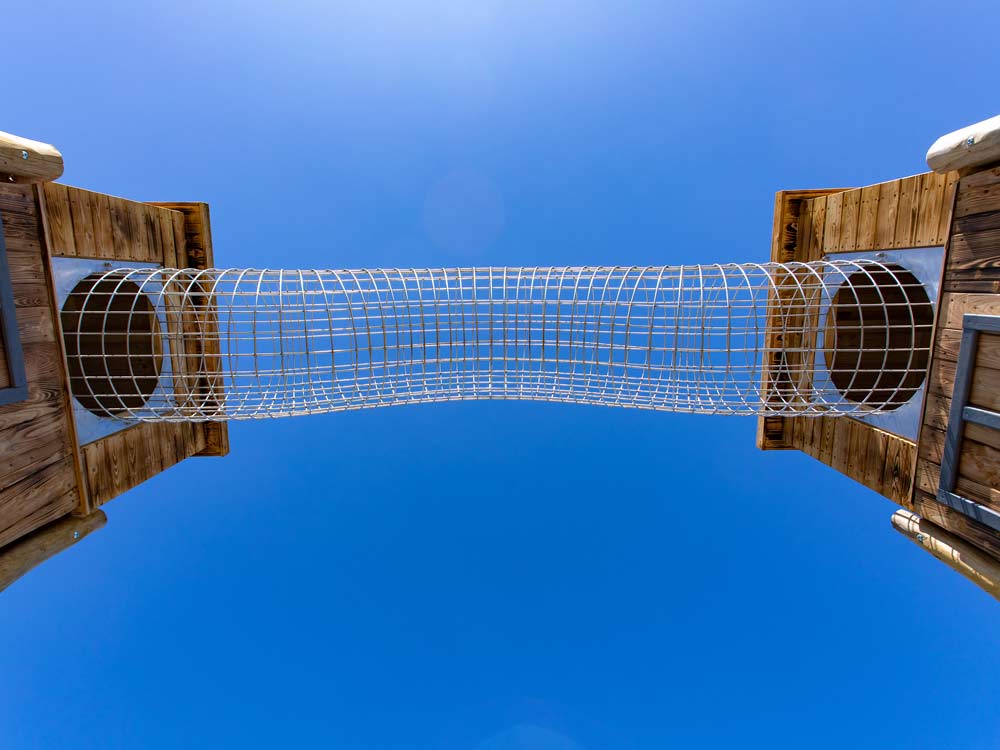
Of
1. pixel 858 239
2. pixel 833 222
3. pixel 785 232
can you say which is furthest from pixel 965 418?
pixel 785 232

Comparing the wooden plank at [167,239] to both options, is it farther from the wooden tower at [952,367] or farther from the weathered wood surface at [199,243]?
the wooden tower at [952,367]

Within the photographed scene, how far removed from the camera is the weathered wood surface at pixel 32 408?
14.6 feet

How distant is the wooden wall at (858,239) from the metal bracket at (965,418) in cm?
50

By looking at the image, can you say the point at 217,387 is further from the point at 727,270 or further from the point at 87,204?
the point at 727,270

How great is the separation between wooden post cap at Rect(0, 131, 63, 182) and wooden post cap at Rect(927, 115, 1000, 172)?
25.6 feet

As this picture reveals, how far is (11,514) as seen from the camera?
4.47 m

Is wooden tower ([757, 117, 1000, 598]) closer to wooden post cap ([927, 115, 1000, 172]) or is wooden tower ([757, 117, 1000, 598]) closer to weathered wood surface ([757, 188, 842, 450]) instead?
wooden post cap ([927, 115, 1000, 172])

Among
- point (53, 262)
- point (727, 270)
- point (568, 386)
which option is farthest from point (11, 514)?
point (727, 270)

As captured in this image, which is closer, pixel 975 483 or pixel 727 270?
pixel 975 483

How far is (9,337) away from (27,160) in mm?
1559

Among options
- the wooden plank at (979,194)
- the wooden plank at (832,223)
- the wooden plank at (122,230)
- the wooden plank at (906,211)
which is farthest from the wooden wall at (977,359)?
the wooden plank at (122,230)

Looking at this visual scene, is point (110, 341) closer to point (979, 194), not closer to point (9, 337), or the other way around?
point (9, 337)

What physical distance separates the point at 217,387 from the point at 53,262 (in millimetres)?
2467

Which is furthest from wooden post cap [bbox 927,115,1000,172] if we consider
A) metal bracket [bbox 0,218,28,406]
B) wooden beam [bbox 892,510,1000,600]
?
metal bracket [bbox 0,218,28,406]
